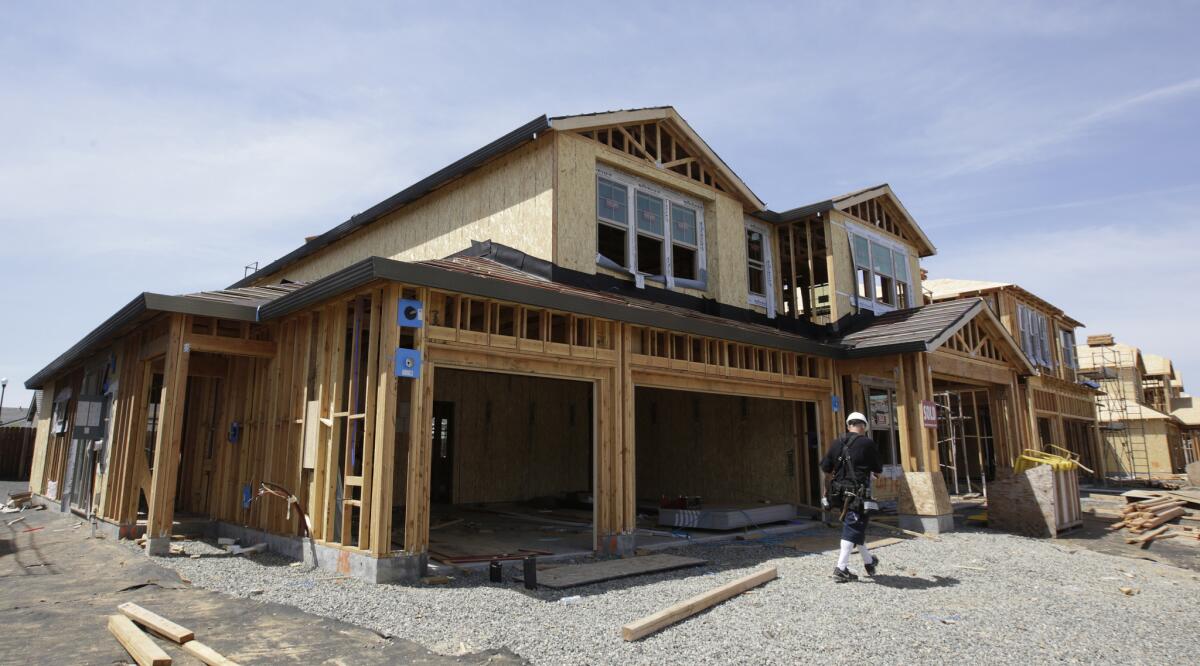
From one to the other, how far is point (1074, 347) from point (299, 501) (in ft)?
102

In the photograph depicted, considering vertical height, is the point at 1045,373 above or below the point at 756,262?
below

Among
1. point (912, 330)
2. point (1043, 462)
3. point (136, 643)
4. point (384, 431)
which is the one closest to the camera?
point (136, 643)

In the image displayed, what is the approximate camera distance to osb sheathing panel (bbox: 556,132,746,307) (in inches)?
482

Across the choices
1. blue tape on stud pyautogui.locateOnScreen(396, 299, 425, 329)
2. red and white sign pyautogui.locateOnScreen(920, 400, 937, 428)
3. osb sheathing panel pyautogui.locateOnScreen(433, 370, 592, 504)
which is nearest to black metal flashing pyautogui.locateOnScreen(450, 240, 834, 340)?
red and white sign pyautogui.locateOnScreen(920, 400, 937, 428)

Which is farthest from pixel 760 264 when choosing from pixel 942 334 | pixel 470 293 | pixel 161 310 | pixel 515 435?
pixel 161 310

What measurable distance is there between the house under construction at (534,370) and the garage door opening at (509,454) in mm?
74

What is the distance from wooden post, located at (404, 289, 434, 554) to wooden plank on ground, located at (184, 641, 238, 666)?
8.81ft

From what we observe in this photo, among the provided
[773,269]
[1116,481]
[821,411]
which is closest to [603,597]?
[821,411]

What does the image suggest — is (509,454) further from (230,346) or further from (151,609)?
(151,609)

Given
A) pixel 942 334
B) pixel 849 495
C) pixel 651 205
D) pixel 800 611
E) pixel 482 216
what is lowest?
pixel 800 611

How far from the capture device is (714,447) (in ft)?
54.6

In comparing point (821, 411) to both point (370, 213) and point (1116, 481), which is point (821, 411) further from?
point (1116, 481)

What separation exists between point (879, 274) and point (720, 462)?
6683 mm

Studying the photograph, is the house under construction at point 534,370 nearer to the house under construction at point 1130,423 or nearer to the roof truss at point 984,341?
the roof truss at point 984,341
